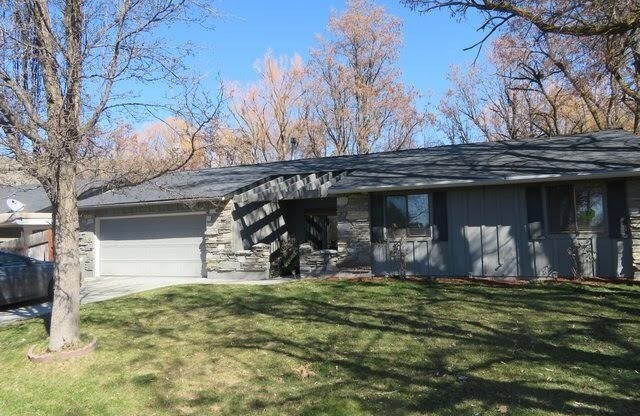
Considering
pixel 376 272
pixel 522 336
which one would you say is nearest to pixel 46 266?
pixel 376 272

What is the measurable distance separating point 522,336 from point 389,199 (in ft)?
23.2

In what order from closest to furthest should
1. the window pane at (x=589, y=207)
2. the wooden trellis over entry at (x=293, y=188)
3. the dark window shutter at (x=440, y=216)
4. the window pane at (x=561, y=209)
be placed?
the window pane at (x=589, y=207), the window pane at (x=561, y=209), the dark window shutter at (x=440, y=216), the wooden trellis over entry at (x=293, y=188)

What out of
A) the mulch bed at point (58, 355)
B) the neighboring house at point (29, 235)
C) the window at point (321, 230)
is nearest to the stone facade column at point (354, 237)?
the window at point (321, 230)

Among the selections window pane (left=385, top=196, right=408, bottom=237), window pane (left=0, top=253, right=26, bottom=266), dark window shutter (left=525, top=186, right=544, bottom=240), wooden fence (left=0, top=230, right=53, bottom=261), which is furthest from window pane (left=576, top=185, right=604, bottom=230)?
wooden fence (left=0, top=230, right=53, bottom=261)

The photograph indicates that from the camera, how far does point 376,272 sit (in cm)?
1366

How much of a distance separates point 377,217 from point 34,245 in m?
11.5

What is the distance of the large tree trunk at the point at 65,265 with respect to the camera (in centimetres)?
693

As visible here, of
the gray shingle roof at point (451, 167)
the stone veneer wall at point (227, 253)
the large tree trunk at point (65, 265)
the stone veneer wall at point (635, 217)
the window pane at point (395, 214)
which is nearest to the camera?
the large tree trunk at point (65, 265)

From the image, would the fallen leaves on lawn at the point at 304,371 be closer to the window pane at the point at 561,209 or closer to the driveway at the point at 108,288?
the driveway at the point at 108,288

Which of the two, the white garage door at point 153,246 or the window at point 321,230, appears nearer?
the white garage door at point 153,246

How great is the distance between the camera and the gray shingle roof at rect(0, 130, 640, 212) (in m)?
11.9

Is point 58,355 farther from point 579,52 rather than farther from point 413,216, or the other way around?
point 579,52

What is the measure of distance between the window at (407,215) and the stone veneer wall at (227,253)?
3.51m

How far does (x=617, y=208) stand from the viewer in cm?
1157
